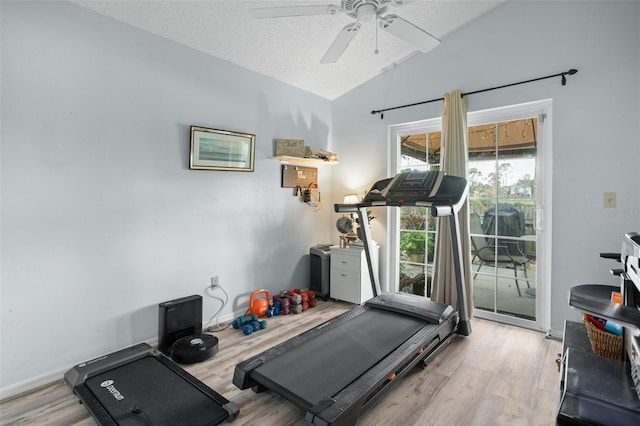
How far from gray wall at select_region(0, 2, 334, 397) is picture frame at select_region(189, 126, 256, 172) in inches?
3.4

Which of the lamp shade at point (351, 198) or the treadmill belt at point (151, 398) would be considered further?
the lamp shade at point (351, 198)

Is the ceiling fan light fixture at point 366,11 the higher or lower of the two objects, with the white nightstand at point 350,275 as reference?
higher

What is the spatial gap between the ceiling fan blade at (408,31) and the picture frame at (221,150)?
1779 millimetres

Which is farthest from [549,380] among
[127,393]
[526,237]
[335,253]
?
[127,393]

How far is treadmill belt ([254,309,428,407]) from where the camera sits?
192 cm

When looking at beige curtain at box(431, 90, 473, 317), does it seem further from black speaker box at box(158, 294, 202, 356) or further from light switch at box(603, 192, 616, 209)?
black speaker box at box(158, 294, 202, 356)

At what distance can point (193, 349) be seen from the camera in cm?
254

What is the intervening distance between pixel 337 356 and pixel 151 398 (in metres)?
1.15

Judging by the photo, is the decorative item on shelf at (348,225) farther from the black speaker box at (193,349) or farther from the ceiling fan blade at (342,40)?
the black speaker box at (193,349)

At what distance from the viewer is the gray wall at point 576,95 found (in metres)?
2.59

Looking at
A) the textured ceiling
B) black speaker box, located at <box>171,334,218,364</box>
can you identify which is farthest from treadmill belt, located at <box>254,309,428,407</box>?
the textured ceiling

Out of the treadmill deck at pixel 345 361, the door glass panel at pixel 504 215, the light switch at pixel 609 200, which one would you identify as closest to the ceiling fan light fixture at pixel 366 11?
the door glass panel at pixel 504 215

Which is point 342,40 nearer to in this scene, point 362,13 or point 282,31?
point 362,13

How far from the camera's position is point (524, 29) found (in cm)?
299
